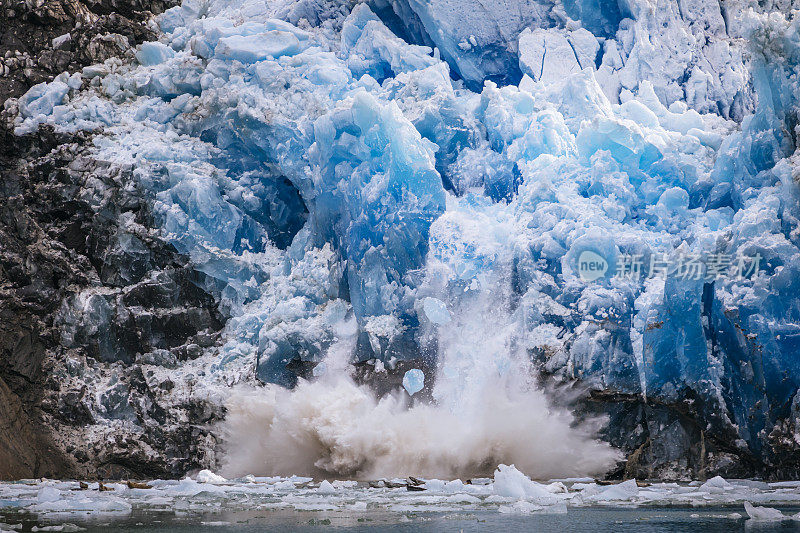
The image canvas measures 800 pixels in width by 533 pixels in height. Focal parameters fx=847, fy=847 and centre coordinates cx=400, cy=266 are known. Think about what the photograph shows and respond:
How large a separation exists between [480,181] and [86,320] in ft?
27.3

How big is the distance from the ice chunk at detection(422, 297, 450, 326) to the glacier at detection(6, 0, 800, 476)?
0.04 m

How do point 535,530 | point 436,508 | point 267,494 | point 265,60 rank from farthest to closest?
point 265,60
point 267,494
point 436,508
point 535,530

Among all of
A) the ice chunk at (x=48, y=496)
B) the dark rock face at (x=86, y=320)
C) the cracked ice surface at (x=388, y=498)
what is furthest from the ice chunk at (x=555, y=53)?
the ice chunk at (x=48, y=496)

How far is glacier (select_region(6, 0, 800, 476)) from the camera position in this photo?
1413cm

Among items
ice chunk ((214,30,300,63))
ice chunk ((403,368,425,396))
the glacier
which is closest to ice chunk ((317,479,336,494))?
ice chunk ((403,368,425,396))

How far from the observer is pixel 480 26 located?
1852 centimetres

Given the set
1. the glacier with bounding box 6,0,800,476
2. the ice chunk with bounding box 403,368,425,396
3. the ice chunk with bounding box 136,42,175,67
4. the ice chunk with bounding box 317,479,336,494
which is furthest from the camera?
the ice chunk with bounding box 136,42,175,67

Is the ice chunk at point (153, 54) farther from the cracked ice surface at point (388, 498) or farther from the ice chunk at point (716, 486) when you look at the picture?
the ice chunk at point (716, 486)

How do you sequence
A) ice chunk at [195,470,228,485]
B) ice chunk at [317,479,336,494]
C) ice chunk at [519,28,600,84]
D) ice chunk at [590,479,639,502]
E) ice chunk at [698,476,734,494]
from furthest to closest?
ice chunk at [519,28,600,84], ice chunk at [195,470,228,485], ice chunk at [317,479,336,494], ice chunk at [698,476,734,494], ice chunk at [590,479,639,502]

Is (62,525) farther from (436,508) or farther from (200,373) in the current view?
(200,373)

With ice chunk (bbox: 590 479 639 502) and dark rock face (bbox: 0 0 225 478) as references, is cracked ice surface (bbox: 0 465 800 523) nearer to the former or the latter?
ice chunk (bbox: 590 479 639 502)

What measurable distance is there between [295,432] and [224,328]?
2.91m

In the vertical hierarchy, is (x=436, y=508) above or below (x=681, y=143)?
below

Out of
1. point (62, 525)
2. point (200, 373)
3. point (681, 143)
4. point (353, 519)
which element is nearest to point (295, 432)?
point (200, 373)
